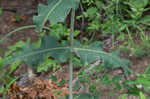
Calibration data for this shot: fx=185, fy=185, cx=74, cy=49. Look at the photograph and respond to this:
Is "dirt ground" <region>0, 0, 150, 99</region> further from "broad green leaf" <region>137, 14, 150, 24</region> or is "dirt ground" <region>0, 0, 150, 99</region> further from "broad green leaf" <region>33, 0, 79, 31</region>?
"broad green leaf" <region>33, 0, 79, 31</region>

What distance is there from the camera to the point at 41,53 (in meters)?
1.25

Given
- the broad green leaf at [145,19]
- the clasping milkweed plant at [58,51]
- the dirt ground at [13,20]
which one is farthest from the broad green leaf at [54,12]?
the dirt ground at [13,20]

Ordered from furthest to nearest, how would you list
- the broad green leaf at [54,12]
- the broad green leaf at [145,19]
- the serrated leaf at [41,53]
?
the broad green leaf at [145,19] → the serrated leaf at [41,53] → the broad green leaf at [54,12]

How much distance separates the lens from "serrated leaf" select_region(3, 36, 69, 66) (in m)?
1.21

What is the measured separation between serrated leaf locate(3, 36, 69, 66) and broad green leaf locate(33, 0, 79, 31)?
1.00ft

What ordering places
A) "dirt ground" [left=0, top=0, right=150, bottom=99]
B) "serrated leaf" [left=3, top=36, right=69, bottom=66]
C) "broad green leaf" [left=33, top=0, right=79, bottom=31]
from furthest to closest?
"dirt ground" [left=0, top=0, right=150, bottom=99]
"serrated leaf" [left=3, top=36, right=69, bottom=66]
"broad green leaf" [left=33, top=0, right=79, bottom=31]

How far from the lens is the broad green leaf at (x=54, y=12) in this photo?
0.94 metres

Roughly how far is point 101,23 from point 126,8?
0.34m

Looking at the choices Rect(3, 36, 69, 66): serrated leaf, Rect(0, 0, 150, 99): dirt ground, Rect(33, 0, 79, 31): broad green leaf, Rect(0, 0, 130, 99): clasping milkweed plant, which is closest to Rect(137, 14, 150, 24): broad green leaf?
Rect(0, 0, 130, 99): clasping milkweed plant

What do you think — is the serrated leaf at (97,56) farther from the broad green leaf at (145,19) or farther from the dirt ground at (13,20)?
the dirt ground at (13,20)

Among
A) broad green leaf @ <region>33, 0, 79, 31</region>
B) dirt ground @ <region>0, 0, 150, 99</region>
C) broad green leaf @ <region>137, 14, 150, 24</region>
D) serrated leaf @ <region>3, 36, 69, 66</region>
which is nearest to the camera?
broad green leaf @ <region>33, 0, 79, 31</region>

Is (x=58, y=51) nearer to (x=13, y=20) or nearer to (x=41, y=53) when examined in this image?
(x=41, y=53)

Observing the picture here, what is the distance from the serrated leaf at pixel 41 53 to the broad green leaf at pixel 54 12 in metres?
0.31

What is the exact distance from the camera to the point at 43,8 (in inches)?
39.7
